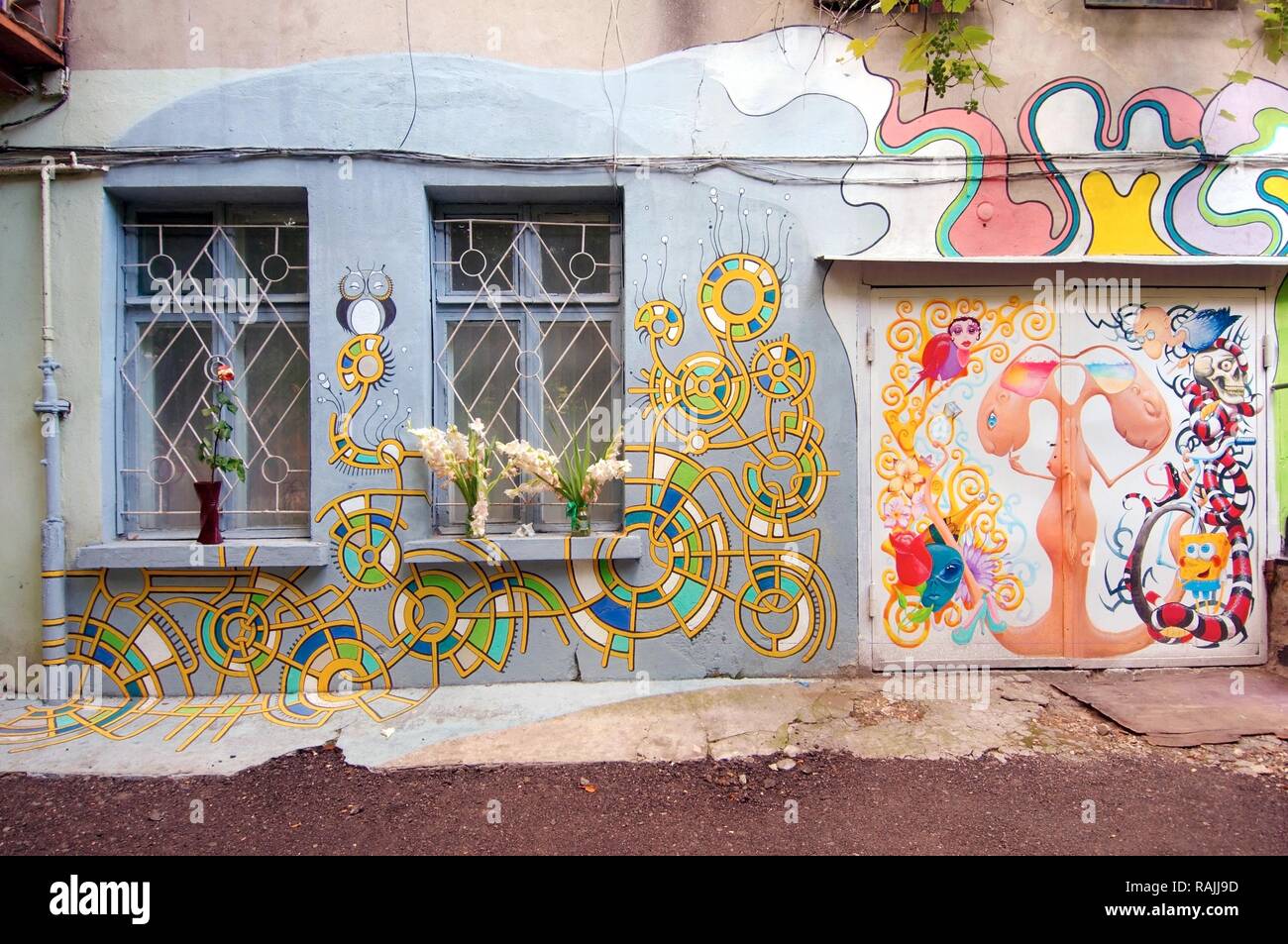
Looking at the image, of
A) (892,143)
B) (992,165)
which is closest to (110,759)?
(892,143)

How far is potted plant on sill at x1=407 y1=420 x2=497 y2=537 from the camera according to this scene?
3.44m

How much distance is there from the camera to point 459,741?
312 cm

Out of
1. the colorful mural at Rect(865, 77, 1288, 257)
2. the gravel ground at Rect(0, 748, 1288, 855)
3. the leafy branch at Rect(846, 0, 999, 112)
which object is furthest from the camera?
the colorful mural at Rect(865, 77, 1288, 257)

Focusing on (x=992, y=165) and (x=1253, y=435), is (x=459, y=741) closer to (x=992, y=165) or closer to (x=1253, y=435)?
(x=992, y=165)

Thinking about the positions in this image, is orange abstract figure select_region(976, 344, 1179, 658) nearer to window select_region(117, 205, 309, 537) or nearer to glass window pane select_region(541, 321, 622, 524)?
glass window pane select_region(541, 321, 622, 524)

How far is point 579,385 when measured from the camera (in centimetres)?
394

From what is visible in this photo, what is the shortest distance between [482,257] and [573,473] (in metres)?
1.50

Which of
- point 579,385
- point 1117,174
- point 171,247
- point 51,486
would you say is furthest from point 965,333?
point 51,486

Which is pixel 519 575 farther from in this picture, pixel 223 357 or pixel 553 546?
pixel 223 357

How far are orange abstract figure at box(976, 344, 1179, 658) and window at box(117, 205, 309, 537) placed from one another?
4.24 metres

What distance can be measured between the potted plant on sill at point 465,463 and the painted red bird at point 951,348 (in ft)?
8.55

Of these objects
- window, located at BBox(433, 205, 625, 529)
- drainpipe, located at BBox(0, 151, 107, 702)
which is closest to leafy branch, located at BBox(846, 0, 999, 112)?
window, located at BBox(433, 205, 625, 529)

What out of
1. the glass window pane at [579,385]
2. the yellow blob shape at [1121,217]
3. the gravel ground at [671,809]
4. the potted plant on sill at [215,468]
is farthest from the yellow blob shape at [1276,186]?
the potted plant on sill at [215,468]

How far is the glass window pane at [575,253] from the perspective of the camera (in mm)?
3928
